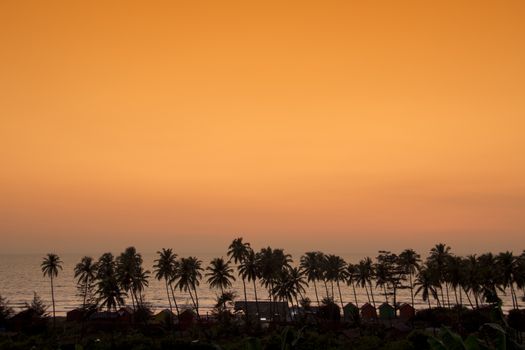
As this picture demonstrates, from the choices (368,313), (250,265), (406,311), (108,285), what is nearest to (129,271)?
(108,285)

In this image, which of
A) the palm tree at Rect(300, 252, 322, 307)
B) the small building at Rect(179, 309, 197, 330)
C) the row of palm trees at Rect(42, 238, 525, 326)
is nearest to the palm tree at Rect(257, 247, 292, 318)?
the row of palm trees at Rect(42, 238, 525, 326)

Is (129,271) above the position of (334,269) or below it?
above

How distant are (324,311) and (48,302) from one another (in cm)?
12829

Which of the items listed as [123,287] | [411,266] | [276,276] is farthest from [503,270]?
[123,287]

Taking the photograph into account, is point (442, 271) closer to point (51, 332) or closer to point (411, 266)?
point (411, 266)

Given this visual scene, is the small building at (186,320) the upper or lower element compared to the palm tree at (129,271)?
lower

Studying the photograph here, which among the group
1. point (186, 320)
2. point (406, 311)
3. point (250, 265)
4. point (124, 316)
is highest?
point (250, 265)

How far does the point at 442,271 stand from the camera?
285 feet

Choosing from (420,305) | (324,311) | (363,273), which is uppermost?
(363,273)

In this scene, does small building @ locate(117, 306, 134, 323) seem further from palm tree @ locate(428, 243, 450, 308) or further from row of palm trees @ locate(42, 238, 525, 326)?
palm tree @ locate(428, 243, 450, 308)

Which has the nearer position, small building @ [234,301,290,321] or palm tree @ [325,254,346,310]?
small building @ [234,301,290,321]

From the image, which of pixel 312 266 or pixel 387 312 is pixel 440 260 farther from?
pixel 312 266

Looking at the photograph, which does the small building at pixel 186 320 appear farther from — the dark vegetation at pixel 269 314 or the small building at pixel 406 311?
the small building at pixel 406 311

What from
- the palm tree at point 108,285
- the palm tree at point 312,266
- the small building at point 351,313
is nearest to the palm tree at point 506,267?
the small building at point 351,313
